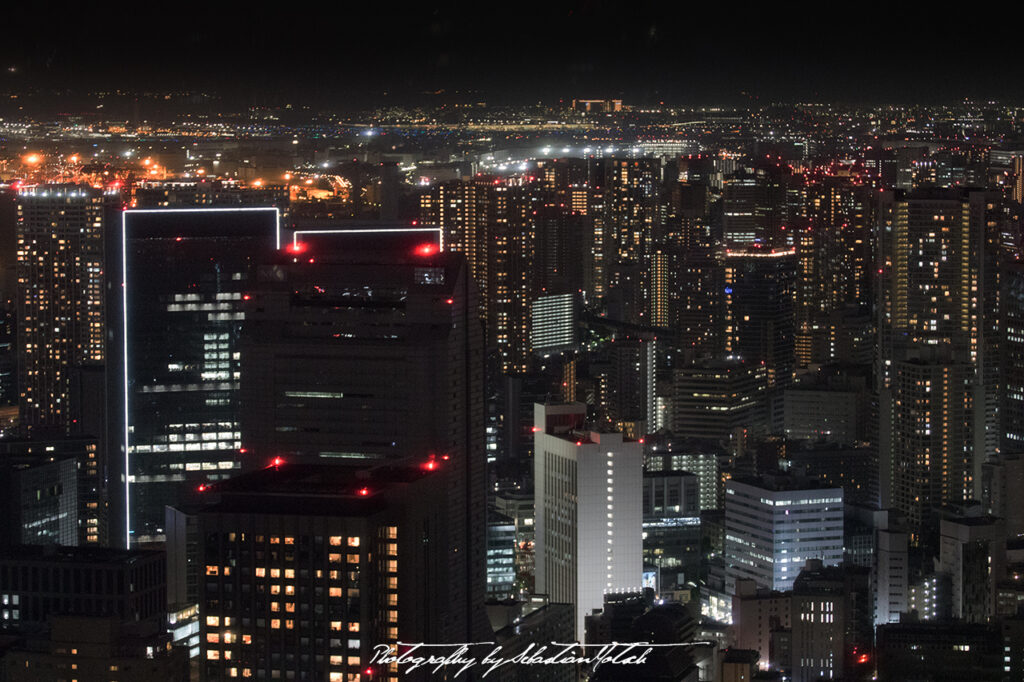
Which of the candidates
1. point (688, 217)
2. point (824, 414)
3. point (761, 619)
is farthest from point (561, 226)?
point (761, 619)

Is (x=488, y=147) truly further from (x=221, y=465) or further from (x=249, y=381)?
(x=249, y=381)

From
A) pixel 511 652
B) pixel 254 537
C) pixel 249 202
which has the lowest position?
pixel 511 652

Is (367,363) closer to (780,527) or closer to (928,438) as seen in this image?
(780,527)

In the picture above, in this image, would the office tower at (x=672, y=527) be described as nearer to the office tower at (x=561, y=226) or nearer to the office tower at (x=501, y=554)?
the office tower at (x=501, y=554)

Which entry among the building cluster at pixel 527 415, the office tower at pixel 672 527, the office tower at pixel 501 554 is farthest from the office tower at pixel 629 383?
the office tower at pixel 501 554

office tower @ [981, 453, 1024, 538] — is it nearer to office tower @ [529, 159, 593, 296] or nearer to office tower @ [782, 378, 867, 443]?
office tower @ [782, 378, 867, 443]

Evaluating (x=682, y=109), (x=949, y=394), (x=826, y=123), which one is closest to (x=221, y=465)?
(x=682, y=109)

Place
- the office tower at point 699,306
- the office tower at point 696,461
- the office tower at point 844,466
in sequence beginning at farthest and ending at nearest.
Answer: the office tower at point 699,306, the office tower at point 844,466, the office tower at point 696,461
